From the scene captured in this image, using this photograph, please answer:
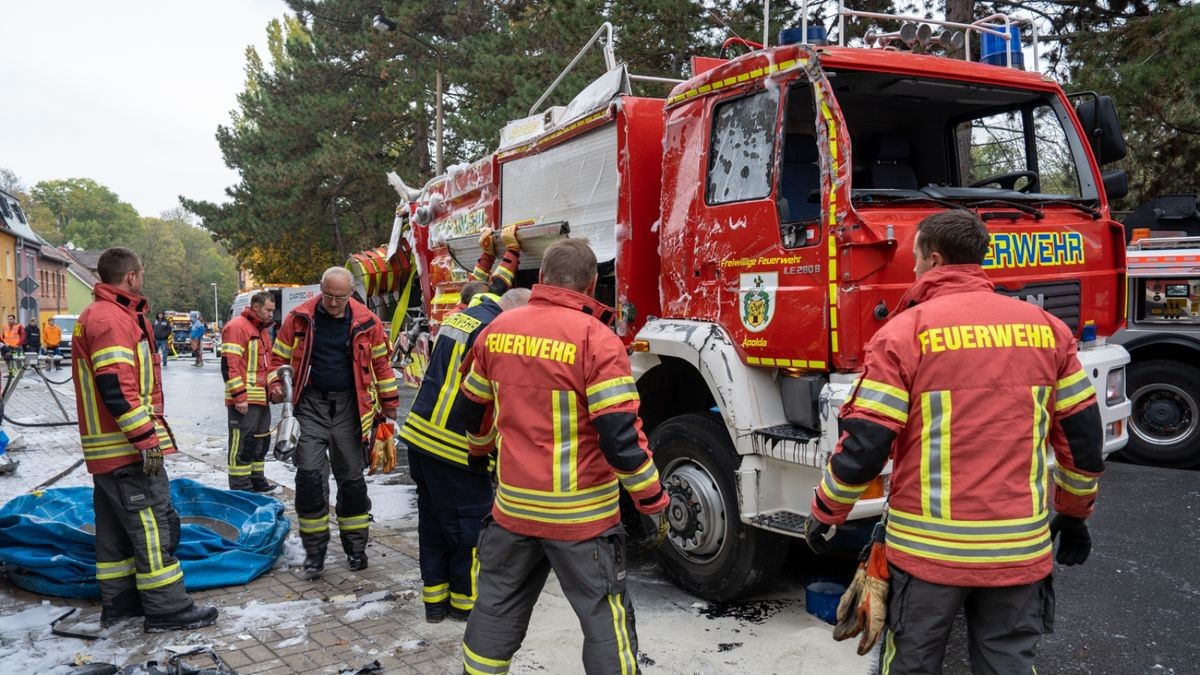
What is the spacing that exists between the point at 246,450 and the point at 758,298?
4771 mm

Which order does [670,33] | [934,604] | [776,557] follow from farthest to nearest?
[670,33]
[776,557]
[934,604]

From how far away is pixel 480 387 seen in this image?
10.2ft

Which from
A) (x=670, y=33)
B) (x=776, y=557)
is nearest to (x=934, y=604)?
(x=776, y=557)

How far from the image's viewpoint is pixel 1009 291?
13.0 feet

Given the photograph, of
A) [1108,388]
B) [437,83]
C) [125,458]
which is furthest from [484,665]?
[437,83]

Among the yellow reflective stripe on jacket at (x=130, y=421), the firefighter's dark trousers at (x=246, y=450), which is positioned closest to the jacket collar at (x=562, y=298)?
the yellow reflective stripe on jacket at (x=130, y=421)

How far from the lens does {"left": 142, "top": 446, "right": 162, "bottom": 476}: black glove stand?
4.00 m

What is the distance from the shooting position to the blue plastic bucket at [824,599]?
164 inches

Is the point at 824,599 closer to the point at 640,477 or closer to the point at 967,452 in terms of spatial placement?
the point at 640,477

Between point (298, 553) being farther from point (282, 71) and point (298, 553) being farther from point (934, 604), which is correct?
point (282, 71)

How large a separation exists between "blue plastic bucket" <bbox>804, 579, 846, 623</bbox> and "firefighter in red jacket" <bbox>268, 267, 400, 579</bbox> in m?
2.50

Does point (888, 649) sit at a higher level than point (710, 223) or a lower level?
lower

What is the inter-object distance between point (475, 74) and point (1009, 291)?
14.4m

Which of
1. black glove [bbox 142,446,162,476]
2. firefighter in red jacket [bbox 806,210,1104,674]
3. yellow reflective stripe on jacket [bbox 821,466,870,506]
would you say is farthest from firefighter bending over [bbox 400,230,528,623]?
firefighter in red jacket [bbox 806,210,1104,674]
